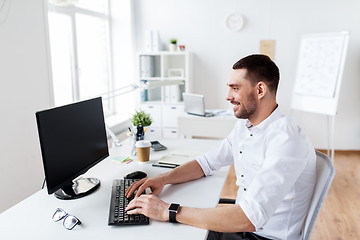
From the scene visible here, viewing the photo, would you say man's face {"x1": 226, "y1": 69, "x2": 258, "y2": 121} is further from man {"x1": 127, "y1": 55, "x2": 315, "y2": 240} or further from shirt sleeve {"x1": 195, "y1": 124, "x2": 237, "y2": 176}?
shirt sleeve {"x1": 195, "y1": 124, "x2": 237, "y2": 176}

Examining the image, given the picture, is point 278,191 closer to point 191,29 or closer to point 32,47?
point 32,47

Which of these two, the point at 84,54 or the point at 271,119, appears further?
the point at 84,54

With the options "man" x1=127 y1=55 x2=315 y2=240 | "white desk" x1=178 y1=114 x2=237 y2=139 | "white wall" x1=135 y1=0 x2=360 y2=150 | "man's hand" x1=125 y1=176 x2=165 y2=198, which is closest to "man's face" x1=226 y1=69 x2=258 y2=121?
"man" x1=127 y1=55 x2=315 y2=240

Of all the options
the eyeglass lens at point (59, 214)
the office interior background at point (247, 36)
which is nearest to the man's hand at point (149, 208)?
the eyeglass lens at point (59, 214)

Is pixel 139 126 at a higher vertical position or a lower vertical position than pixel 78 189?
higher

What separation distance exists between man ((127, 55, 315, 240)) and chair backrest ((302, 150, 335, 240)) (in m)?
0.04

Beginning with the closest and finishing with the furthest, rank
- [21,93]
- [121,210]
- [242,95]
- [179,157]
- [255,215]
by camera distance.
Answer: [255,215], [121,210], [242,95], [179,157], [21,93]

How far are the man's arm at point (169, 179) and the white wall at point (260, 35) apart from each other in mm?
3319

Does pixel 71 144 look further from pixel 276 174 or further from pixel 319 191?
pixel 319 191

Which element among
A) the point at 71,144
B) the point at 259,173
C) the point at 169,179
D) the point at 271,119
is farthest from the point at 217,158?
the point at 71,144

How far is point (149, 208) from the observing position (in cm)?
114

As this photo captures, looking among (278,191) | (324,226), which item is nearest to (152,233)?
(278,191)

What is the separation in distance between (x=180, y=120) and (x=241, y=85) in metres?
2.17

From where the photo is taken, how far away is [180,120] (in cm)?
344
